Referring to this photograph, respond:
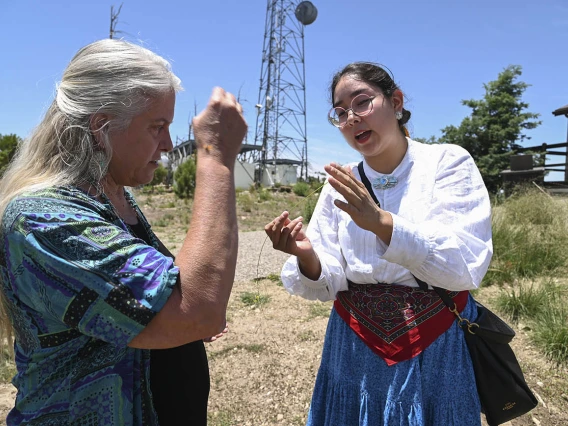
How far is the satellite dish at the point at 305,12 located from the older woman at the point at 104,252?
84.5 ft

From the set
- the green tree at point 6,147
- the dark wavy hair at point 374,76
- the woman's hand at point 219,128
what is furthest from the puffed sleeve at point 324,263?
the green tree at point 6,147

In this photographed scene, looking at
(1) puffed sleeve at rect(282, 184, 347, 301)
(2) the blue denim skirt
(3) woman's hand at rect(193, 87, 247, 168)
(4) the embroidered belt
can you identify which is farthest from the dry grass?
(3) woman's hand at rect(193, 87, 247, 168)

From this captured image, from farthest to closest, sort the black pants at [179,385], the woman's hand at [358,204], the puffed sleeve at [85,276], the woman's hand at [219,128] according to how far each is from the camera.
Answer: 1. the woman's hand at [358,204]
2. the black pants at [179,385]
3. the woman's hand at [219,128]
4. the puffed sleeve at [85,276]

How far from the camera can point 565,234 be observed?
589 centimetres

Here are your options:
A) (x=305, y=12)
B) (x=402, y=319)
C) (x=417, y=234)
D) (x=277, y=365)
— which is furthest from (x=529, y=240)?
(x=305, y=12)

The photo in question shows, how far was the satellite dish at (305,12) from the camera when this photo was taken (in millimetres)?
24578

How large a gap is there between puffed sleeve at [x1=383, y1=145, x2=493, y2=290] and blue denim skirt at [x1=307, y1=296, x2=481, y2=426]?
0.26 m

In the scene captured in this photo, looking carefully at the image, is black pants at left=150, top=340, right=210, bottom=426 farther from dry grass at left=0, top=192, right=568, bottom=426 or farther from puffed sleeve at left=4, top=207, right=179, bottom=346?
dry grass at left=0, top=192, right=568, bottom=426

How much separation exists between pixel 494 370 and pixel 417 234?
2.08 feet

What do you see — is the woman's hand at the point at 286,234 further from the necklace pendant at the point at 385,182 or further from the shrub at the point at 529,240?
the shrub at the point at 529,240

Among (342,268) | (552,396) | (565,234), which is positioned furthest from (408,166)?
(565,234)

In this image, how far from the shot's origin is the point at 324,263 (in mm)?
Answer: 1837

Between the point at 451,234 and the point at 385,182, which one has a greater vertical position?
the point at 385,182

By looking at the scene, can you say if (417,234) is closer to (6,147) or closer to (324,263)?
(324,263)
